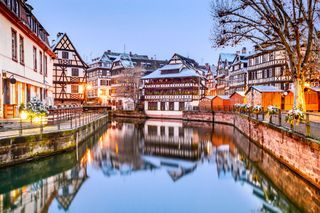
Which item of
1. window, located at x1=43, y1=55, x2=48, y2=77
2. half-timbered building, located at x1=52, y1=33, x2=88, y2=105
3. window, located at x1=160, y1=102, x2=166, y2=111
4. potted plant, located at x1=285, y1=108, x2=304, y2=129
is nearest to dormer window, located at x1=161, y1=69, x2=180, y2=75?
window, located at x1=160, y1=102, x2=166, y2=111

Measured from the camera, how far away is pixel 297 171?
14258 millimetres

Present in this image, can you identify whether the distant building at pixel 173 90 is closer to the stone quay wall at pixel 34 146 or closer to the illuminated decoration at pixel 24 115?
the stone quay wall at pixel 34 146

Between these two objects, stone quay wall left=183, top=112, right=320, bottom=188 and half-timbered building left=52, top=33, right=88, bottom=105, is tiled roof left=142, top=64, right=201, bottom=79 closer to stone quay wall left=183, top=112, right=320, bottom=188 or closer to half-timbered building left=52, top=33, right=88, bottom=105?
half-timbered building left=52, top=33, right=88, bottom=105

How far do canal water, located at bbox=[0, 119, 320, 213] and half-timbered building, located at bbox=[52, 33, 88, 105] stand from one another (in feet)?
105

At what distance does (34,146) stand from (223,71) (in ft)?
195

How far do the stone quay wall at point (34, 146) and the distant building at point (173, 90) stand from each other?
41924 mm

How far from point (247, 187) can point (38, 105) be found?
43.1 feet

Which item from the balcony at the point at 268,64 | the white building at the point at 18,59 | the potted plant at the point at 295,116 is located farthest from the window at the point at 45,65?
the balcony at the point at 268,64

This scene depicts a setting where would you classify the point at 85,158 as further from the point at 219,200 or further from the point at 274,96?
the point at 274,96

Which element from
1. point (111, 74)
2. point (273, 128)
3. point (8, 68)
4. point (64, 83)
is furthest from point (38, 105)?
point (111, 74)

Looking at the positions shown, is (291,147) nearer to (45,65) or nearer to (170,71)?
(45,65)

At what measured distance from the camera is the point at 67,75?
54281 millimetres

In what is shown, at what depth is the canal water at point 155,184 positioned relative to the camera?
11.6m

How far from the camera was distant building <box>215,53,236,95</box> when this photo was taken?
6962 centimetres
